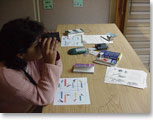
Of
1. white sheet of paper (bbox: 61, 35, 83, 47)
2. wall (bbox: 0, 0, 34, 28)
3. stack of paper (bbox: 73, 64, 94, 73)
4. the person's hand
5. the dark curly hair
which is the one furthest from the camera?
wall (bbox: 0, 0, 34, 28)

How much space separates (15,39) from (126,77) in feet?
2.32

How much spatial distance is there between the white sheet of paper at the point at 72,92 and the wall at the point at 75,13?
2.21 meters

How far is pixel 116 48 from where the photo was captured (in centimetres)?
159

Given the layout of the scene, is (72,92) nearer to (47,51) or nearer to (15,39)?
(47,51)

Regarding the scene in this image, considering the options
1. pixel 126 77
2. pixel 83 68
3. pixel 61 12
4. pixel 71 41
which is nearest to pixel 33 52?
pixel 83 68

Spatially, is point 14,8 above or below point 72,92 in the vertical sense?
above

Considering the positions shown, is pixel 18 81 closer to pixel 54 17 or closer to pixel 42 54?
pixel 42 54

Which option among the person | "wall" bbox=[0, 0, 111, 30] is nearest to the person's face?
the person

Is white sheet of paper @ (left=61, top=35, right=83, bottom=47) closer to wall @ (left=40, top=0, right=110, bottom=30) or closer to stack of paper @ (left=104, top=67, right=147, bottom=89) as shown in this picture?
stack of paper @ (left=104, top=67, right=147, bottom=89)

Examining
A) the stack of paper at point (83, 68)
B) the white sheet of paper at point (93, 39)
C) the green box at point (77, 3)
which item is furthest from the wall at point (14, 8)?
the stack of paper at point (83, 68)

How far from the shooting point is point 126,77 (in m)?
1.16

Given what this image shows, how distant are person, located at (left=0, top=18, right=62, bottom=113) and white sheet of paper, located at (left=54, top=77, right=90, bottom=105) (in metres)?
0.06

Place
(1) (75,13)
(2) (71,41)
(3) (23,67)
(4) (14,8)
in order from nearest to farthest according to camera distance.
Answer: (3) (23,67), (2) (71,41), (4) (14,8), (1) (75,13)

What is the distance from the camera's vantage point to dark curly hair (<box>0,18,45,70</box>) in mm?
877
